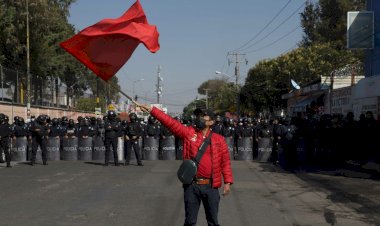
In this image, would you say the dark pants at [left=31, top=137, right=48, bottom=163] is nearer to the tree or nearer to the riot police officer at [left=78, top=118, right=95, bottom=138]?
the riot police officer at [left=78, top=118, right=95, bottom=138]

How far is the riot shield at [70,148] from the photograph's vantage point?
21781mm

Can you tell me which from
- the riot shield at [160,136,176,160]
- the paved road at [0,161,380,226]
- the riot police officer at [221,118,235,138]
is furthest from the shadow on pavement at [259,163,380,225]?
the riot shield at [160,136,176,160]

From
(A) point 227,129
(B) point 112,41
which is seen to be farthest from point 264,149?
(B) point 112,41

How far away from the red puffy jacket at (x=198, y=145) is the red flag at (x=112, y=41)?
1105mm

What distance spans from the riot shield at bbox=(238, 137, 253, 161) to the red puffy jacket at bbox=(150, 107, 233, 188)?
15708mm

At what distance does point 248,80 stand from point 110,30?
69.6 meters

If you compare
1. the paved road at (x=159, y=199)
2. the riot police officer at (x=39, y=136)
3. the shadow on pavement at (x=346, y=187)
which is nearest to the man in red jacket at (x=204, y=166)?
the paved road at (x=159, y=199)

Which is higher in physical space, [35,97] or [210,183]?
[35,97]

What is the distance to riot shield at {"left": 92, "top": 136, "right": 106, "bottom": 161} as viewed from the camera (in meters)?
21.7

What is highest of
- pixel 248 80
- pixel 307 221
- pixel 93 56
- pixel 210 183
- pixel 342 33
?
pixel 342 33

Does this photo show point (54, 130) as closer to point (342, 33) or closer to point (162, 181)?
point (162, 181)

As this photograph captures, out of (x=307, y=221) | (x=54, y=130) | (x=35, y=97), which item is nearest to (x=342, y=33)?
(x=35, y=97)

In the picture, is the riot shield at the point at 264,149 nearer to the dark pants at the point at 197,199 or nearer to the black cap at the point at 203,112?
the black cap at the point at 203,112

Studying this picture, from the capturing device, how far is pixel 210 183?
6484 mm
